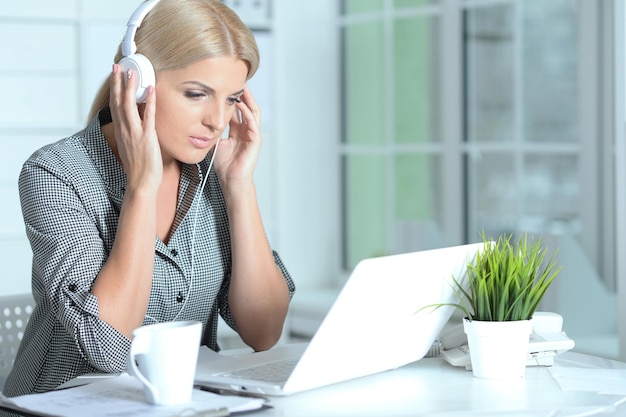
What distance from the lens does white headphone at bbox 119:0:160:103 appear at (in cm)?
176

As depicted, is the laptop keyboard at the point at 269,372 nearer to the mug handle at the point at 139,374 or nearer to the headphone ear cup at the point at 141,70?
the mug handle at the point at 139,374

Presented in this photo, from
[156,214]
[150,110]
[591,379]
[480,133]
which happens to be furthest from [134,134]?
[480,133]

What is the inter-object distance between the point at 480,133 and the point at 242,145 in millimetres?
1859

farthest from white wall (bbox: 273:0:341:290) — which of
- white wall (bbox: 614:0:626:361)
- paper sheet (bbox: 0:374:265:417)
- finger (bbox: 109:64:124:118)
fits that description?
paper sheet (bbox: 0:374:265:417)

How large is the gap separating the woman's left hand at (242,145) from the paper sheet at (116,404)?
0.68m

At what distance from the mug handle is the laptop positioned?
0.44ft

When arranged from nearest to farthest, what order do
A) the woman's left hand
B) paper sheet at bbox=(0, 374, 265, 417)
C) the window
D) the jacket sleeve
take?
paper sheet at bbox=(0, 374, 265, 417) < the jacket sleeve < the woman's left hand < the window

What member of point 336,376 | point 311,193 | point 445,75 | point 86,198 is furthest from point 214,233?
point 311,193

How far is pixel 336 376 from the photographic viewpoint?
4.62ft

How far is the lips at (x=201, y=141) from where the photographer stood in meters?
1.84

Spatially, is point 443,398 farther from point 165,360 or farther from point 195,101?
point 195,101

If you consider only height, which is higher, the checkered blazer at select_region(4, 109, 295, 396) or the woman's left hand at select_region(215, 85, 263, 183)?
the woman's left hand at select_region(215, 85, 263, 183)

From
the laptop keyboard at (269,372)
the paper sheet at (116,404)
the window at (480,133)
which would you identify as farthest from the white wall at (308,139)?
the paper sheet at (116,404)

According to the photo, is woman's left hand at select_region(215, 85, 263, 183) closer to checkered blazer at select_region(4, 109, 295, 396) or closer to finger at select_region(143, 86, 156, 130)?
checkered blazer at select_region(4, 109, 295, 396)
